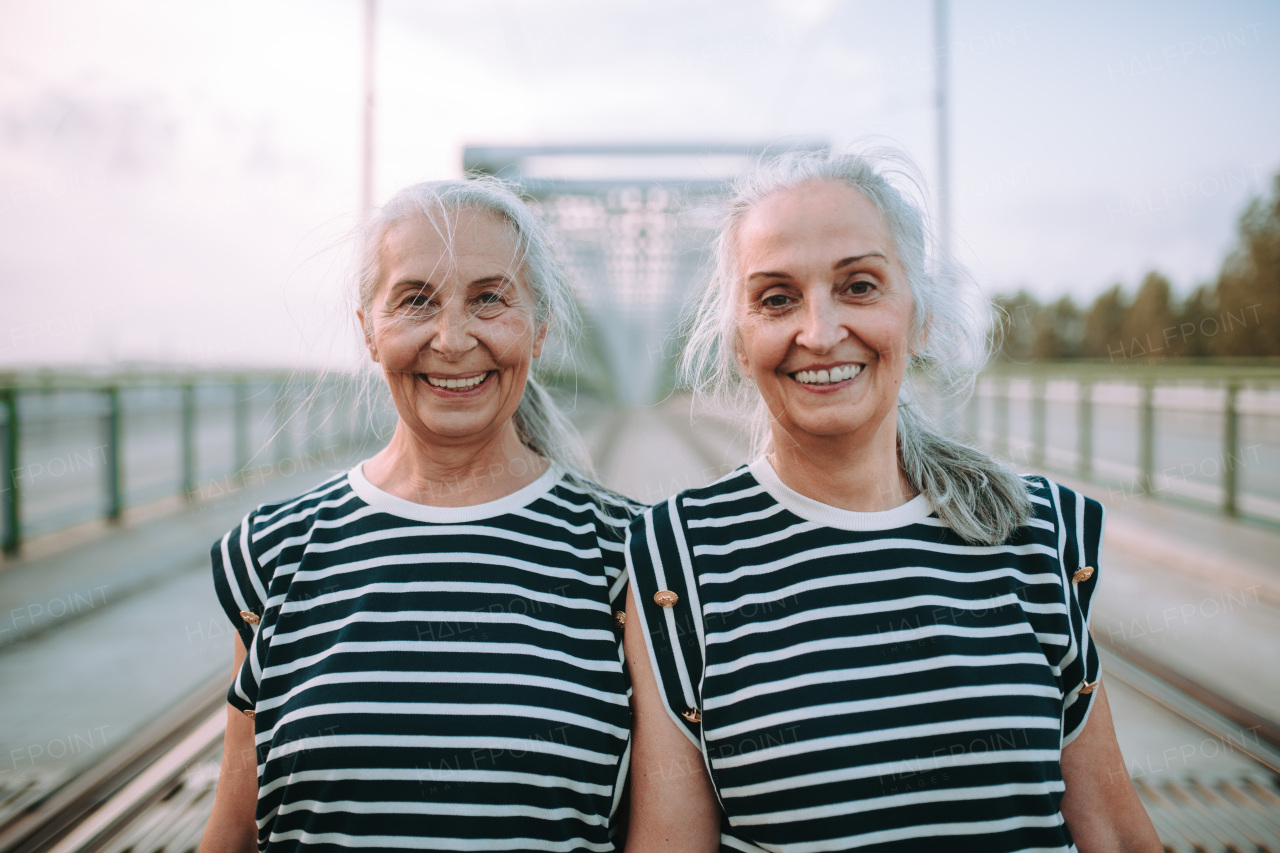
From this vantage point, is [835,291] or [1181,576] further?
[1181,576]

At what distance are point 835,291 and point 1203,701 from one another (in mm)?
3017

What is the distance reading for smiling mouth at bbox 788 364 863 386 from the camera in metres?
1.38

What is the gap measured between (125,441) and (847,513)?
7.01 m

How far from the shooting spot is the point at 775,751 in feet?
4.06

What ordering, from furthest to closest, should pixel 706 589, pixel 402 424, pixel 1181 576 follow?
pixel 1181 576 < pixel 402 424 < pixel 706 589

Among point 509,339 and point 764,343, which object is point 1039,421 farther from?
point 509,339

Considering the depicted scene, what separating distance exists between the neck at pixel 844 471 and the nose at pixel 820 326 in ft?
0.61

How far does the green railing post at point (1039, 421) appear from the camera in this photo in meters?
9.71

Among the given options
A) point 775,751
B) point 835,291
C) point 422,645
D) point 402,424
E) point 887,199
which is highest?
point 887,199

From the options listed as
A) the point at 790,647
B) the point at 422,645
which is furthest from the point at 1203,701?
the point at 422,645

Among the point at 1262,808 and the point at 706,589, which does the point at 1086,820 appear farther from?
the point at 1262,808

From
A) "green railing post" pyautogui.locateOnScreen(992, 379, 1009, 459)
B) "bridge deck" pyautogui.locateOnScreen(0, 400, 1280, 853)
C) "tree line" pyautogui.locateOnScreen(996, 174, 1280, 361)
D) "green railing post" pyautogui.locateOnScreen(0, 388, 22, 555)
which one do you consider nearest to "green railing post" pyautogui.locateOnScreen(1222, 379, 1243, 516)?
"bridge deck" pyautogui.locateOnScreen(0, 400, 1280, 853)

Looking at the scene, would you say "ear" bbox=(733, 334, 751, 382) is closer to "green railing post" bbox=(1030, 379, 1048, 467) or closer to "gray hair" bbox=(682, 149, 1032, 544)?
"gray hair" bbox=(682, 149, 1032, 544)

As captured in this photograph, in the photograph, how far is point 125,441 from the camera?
659cm
